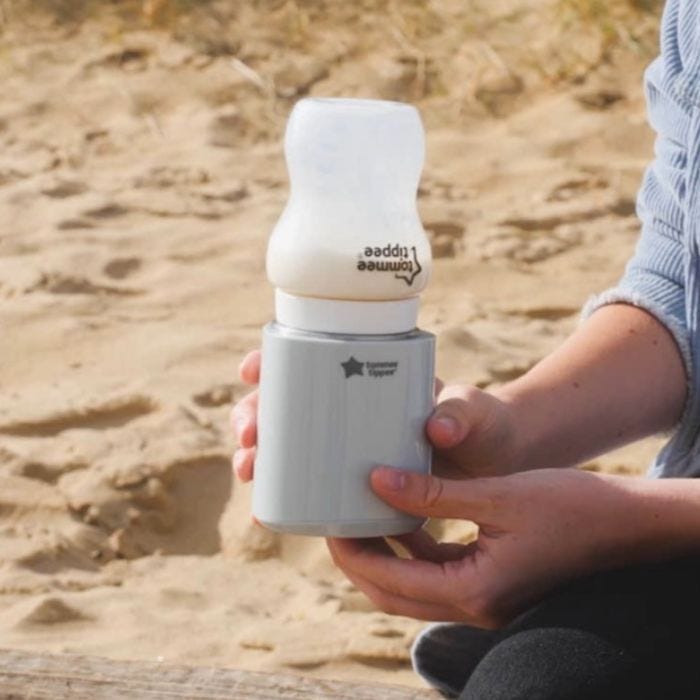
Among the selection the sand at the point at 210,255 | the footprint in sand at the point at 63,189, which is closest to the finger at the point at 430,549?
the sand at the point at 210,255

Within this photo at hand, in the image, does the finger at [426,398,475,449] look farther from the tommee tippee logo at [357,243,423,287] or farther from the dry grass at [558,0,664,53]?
the dry grass at [558,0,664,53]

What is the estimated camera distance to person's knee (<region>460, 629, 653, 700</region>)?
1.53 m

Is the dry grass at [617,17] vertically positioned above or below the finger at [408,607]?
below

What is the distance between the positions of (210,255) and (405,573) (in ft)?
7.31

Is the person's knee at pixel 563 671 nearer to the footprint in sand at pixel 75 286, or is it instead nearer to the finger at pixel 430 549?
the finger at pixel 430 549

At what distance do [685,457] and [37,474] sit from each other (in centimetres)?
124

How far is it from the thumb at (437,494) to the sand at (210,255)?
838 millimetres

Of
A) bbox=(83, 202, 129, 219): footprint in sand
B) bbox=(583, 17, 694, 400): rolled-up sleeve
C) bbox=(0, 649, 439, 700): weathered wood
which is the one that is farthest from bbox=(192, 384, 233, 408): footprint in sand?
bbox=(0, 649, 439, 700): weathered wood

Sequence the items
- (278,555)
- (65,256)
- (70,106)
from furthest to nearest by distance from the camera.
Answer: (70,106) → (65,256) → (278,555)

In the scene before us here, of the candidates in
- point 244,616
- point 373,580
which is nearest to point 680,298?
point 373,580

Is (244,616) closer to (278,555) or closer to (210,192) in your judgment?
(278,555)

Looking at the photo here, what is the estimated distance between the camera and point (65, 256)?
369 centimetres

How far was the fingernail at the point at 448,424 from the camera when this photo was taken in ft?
5.10

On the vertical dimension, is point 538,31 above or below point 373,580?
below
